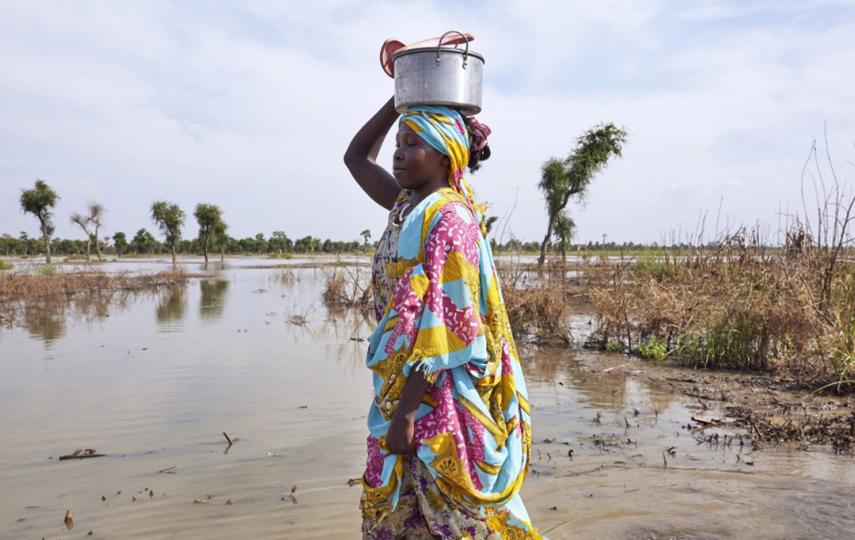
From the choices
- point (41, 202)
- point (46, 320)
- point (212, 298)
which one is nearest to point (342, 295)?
point (212, 298)

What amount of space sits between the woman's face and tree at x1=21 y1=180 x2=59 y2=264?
3931 cm

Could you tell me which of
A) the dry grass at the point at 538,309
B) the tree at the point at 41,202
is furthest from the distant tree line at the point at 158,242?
the dry grass at the point at 538,309

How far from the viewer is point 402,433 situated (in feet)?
4.97

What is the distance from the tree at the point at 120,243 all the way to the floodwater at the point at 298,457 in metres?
59.2

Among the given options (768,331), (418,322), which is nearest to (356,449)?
(418,322)

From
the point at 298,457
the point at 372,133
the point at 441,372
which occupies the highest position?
the point at 372,133

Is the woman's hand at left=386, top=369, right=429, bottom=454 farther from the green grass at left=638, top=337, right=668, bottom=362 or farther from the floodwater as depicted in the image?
the green grass at left=638, top=337, right=668, bottom=362

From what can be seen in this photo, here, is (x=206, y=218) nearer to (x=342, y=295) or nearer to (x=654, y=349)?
(x=342, y=295)

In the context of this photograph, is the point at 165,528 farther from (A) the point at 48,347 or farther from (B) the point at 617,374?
(A) the point at 48,347

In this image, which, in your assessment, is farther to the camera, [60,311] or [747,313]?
[60,311]

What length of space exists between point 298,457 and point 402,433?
8.82 feet

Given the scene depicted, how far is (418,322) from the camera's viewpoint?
1521 millimetres

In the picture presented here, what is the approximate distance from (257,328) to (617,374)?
19.3 ft

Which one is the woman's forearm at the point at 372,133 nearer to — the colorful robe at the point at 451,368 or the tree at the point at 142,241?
the colorful robe at the point at 451,368
